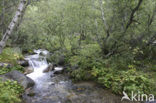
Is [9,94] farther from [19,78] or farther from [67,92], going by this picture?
[67,92]

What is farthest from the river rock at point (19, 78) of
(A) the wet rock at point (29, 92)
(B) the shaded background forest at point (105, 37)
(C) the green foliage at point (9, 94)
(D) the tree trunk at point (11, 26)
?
(D) the tree trunk at point (11, 26)

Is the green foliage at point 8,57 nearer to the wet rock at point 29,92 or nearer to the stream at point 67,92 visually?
the stream at point 67,92

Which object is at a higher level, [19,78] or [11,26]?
[11,26]

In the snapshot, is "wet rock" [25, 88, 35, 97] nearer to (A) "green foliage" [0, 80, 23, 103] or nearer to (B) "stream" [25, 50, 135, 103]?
(B) "stream" [25, 50, 135, 103]

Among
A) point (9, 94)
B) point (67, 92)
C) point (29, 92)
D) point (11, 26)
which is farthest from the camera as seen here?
point (67, 92)

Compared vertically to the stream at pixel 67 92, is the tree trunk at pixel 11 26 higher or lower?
higher

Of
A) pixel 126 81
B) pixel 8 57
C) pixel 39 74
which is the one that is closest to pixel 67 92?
pixel 126 81

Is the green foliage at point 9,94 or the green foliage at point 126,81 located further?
the green foliage at point 126,81

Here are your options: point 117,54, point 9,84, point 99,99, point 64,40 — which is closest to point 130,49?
point 117,54

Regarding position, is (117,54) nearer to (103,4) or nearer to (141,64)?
(141,64)

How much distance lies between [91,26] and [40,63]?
7648 mm

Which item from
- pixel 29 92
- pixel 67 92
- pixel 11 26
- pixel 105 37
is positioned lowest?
pixel 67 92

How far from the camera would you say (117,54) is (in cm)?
921

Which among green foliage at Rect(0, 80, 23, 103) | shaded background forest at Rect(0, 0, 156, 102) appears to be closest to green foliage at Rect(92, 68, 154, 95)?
shaded background forest at Rect(0, 0, 156, 102)
